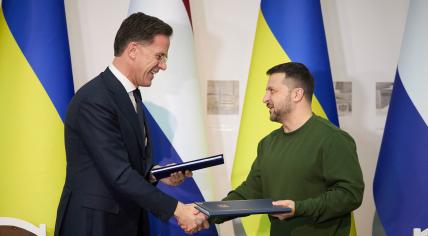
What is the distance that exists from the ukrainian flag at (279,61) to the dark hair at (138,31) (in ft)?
2.90

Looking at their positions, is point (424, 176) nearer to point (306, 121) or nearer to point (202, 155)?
point (306, 121)

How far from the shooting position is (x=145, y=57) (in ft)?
5.96

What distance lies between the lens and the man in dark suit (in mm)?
1638

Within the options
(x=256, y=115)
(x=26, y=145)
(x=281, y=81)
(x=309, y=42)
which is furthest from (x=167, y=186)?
(x=309, y=42)

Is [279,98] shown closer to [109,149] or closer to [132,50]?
[132,50]

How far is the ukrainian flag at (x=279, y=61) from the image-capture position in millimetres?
2514

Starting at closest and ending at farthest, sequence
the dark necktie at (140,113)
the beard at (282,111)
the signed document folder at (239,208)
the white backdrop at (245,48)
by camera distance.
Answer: the signed document folder at (239,208), the dark necktie at (140,113), the beard at (282,111), the white backdrop at (245,48)

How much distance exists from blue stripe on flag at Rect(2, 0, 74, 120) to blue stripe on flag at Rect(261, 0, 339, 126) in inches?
45.9

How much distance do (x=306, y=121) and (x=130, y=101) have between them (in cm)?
79

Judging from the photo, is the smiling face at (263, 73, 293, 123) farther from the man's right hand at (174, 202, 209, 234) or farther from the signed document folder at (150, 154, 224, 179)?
the man's right hand at (174, 202, 209, 234)

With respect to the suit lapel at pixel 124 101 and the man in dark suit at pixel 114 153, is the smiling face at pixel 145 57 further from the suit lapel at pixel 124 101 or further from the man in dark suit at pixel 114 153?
the suit lapel at pixel 124 101

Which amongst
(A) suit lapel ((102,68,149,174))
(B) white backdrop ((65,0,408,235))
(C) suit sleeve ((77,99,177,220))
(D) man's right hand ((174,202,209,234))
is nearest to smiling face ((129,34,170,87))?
(A) suit lapel ((102,68,149,174))

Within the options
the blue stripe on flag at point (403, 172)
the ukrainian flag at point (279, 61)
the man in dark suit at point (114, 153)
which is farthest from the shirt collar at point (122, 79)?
the blue stripe on flag at point (403, 172)

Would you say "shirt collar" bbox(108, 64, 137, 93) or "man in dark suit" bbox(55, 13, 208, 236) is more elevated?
"shirt collar" bbox(108, 64, 137, 93)
